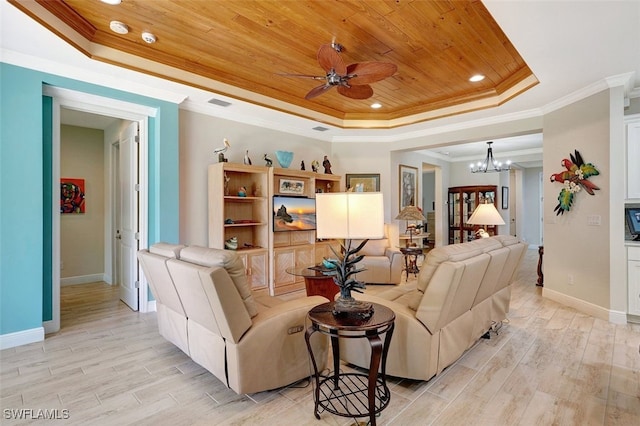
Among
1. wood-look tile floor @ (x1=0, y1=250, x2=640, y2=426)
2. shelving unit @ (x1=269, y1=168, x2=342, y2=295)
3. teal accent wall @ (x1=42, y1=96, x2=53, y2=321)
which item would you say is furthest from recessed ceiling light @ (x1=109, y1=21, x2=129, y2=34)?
wood-look tile floor @ (x1=0, y1=250, x2=640, y2=426)

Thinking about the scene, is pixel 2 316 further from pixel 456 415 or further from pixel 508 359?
pixel 508 359

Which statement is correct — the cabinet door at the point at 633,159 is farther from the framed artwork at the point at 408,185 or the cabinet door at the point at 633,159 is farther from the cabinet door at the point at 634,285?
the framed artwork at the point at 408,185

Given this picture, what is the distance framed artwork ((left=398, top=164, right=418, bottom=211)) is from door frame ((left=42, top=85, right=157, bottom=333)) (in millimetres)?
4867

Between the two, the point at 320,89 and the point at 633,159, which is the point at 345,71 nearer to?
the point at 320,89

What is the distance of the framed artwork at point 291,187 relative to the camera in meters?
5.05

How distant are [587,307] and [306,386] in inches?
143

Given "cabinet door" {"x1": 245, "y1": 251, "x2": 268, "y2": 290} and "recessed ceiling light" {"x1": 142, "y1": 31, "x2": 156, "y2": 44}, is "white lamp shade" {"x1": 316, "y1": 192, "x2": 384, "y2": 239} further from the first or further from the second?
"cabinet door" {"x1": 245, "y1": 251, "x2": 268, "y2": 290}

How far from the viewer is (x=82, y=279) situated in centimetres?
548

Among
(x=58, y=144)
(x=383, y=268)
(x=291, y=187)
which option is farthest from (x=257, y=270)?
(x=58, y=144)

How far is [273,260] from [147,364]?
91.4 inches

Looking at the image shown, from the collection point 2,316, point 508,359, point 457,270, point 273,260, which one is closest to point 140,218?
point 2,316

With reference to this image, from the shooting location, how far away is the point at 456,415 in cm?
192

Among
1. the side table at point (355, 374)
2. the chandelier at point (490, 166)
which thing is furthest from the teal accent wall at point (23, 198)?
the chandelier at point (490, 166)

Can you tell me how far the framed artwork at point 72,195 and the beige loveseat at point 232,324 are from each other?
163 inches
